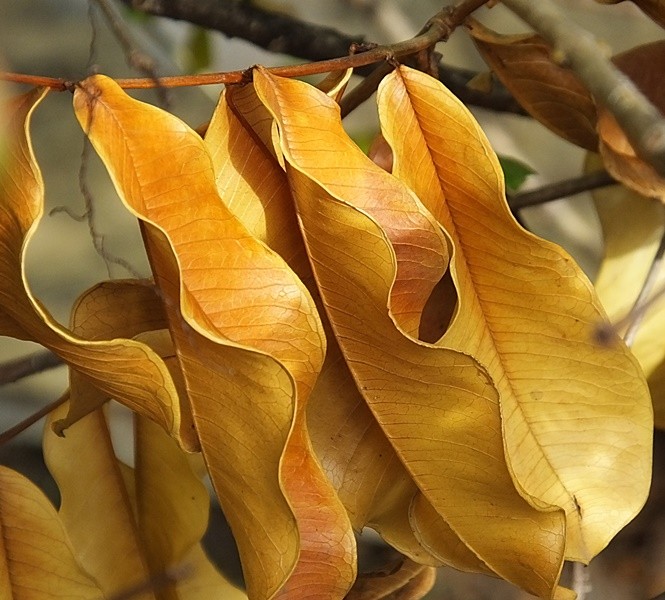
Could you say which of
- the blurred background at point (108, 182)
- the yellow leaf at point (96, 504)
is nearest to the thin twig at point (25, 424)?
the yellow leaf at point (96, 504)

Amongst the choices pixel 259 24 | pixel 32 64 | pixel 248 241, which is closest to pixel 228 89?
pixel 248 241

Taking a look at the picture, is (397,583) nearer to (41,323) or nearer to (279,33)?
(41,323)

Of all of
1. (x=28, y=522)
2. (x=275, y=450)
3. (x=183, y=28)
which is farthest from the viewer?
(x=183, y=28)

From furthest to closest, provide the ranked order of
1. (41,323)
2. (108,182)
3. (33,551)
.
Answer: (108,182) < (33,551) < (41,323)

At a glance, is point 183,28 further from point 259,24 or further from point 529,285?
point 529,285

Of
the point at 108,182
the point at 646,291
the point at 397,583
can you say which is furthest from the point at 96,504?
the point at 108,182

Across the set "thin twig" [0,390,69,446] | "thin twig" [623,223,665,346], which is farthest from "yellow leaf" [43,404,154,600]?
"thin twig" [623,223,665,346]

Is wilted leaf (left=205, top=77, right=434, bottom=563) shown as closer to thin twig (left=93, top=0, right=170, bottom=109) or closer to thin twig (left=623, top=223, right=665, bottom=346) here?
thin twig (left=93, top=0, right=170, bottom=109)

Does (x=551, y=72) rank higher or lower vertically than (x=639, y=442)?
A: higher
